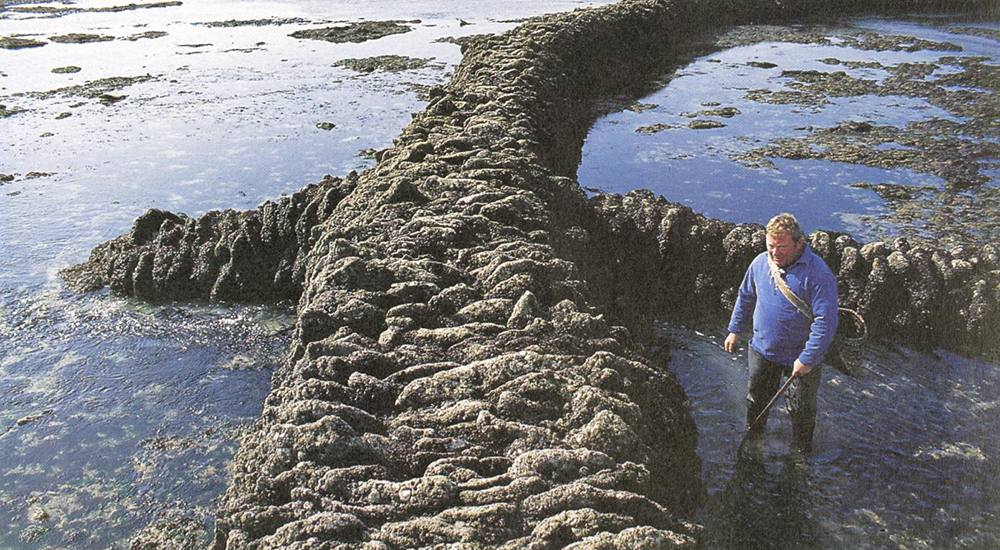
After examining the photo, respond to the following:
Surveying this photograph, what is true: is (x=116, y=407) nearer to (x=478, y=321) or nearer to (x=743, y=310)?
(x=478, y=321)

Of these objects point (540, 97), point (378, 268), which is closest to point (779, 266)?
point (378, 268)

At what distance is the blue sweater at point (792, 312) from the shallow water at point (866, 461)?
25.9 inches

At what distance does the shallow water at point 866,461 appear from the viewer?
13.6 feet

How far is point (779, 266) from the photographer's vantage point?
4.49m

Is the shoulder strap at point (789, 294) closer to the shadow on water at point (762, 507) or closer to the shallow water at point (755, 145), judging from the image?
the shadow on water at point (762, 507)

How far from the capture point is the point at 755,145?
1102cm

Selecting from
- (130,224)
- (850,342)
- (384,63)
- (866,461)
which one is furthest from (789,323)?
(384,63)

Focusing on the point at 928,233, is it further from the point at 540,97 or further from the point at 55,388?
the point at 55,388

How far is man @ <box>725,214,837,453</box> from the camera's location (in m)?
4.33

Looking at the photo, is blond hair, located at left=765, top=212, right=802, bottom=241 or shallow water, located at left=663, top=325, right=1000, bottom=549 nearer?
shallow water, located at left=663, top=325, right=1000, bottom=549

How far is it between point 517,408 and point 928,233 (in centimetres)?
624

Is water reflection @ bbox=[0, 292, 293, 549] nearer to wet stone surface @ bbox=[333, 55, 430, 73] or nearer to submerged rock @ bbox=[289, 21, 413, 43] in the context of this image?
A: wet stone surface @ bbox=[333, 55, 430, 73]

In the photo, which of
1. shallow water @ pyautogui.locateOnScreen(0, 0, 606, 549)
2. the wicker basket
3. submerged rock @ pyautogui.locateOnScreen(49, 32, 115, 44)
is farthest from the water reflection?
submerged rock @ pyautogui.locateOnScreen(49, 32, 115, 44)

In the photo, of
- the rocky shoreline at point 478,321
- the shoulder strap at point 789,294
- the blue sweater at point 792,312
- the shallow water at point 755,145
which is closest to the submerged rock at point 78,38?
the shallow water at point 755,145
